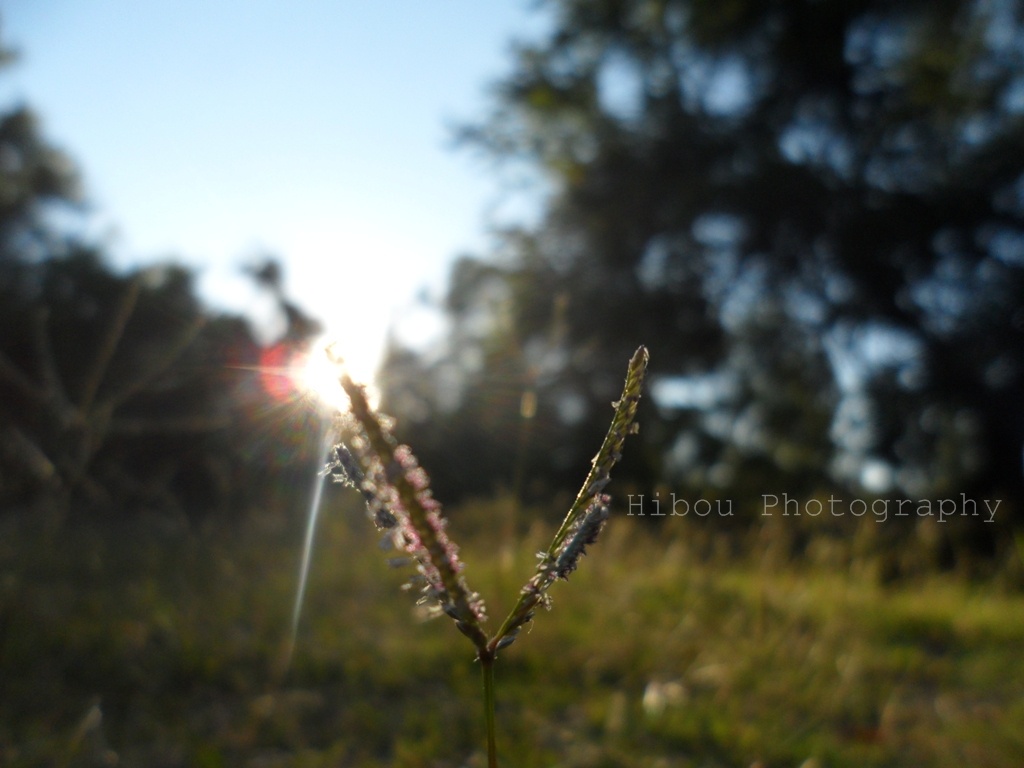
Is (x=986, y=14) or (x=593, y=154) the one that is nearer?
(x=986, y=14)

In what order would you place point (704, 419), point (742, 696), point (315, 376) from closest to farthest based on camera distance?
1. point (315, 376)
2. point (742, 696)
3. point (704, 419)

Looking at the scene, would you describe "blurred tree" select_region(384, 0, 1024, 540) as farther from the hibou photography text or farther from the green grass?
the green grass

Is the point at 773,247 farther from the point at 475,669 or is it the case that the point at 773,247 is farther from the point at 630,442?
the point at 475,669

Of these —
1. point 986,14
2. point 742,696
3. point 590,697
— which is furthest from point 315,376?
point 986,14

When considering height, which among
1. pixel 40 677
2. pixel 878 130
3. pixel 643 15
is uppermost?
pixel 643 15

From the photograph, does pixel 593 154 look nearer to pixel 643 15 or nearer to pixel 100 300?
pixel 643 15

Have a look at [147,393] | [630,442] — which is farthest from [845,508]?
[147,393]

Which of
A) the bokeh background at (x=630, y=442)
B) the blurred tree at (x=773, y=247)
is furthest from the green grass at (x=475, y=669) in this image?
the blurred tree at (x=773, y=247)

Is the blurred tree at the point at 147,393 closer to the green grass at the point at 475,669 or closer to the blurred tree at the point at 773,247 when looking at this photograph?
the green grass at the point at 475,669
